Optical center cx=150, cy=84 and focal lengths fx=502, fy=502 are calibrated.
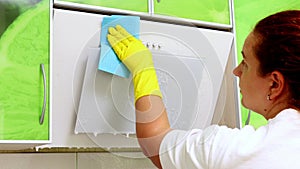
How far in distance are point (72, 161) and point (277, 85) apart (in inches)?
34.4

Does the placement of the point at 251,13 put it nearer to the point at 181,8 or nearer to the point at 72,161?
the point at 181,8

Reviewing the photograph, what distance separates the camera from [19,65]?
1358mm

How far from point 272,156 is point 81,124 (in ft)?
1.97

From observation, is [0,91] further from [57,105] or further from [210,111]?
[210,111]

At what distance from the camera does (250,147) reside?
109 cm

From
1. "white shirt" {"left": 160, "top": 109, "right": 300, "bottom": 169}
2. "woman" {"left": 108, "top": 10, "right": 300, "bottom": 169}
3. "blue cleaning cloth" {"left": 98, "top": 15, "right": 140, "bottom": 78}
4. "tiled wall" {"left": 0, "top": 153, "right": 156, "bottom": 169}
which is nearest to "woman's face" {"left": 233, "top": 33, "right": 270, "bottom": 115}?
"woman" {"left": 108, "top": 10, "right": 300, "bottom": 169}

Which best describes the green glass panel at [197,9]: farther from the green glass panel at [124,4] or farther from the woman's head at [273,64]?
the woman's head at [273,64]

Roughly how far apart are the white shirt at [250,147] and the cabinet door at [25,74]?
1.47ft

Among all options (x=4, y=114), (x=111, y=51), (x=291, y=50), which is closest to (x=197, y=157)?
(x=291, y=50)

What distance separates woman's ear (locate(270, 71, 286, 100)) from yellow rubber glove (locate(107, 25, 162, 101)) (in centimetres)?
32

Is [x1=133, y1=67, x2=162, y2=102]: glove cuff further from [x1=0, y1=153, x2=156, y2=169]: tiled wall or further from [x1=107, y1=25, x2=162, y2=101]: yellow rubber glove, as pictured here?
[x1=0, y1=153, x2=156, y2=169]: tiled wall

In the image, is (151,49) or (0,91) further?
(151,49)

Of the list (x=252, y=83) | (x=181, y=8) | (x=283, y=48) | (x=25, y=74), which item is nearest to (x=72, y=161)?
(x=25, y=74)

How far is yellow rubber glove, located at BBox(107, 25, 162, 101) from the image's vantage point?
4.43 ft
